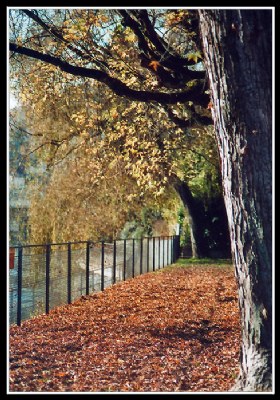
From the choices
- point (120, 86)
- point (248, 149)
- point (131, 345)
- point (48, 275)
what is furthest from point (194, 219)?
point (248, 149)

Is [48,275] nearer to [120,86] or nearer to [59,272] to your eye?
[59,272]

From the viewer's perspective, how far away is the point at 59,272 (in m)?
12.5

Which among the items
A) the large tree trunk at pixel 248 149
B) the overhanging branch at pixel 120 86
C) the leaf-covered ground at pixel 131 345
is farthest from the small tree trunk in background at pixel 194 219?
the large tree trunk at pixel 248 149

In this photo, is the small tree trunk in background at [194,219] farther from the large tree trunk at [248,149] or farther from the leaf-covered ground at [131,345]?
the large tree trunk at [248,149]

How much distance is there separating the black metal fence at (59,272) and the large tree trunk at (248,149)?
17.7 ft

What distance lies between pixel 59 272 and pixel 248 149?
7627mm

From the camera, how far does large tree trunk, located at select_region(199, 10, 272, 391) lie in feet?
18.3

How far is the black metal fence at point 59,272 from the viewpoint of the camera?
1046cm

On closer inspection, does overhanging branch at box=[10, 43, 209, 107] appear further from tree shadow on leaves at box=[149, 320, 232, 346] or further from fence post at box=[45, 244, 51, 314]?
Answer: tree shadow on leaves at box=[149, 320, 232, 346]

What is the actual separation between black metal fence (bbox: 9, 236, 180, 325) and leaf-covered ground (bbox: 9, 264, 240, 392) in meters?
0.30

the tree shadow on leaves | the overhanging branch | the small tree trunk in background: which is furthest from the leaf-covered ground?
the small tree trunk in background

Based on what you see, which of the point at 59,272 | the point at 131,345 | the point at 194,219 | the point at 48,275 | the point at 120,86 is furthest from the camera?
the point at 194,219
